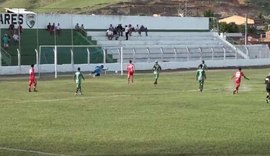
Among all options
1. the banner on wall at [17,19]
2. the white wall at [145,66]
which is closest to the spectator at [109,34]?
the white wall at [145,66]

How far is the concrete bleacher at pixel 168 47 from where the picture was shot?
6531cm

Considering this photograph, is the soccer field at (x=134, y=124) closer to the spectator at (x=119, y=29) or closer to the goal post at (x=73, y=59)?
the goal post at (x=73, y=59)

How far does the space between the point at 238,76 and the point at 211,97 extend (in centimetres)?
404

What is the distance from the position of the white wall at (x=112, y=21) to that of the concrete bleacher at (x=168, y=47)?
1.30 meters

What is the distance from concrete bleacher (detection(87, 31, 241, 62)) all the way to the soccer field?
3149cm

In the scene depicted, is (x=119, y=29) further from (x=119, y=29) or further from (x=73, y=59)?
(x=73, y=59)

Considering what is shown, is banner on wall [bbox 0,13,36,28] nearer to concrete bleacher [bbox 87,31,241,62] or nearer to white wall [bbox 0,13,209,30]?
white wall [bbox 0,13,209,30]

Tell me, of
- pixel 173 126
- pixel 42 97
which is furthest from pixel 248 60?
pixel 173 126

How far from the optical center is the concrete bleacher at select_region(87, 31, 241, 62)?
6531 cm

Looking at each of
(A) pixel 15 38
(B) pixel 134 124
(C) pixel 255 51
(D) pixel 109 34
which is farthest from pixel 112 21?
(B) pixel 134 124

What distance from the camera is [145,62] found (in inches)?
2539

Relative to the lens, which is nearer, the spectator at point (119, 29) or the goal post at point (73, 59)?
the goal post at point (73, 59)

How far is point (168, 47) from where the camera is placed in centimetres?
7025

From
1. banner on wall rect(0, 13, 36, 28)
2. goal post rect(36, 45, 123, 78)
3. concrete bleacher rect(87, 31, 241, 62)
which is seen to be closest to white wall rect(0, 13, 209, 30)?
banner on wall rect(0, 13, 36, 28)
